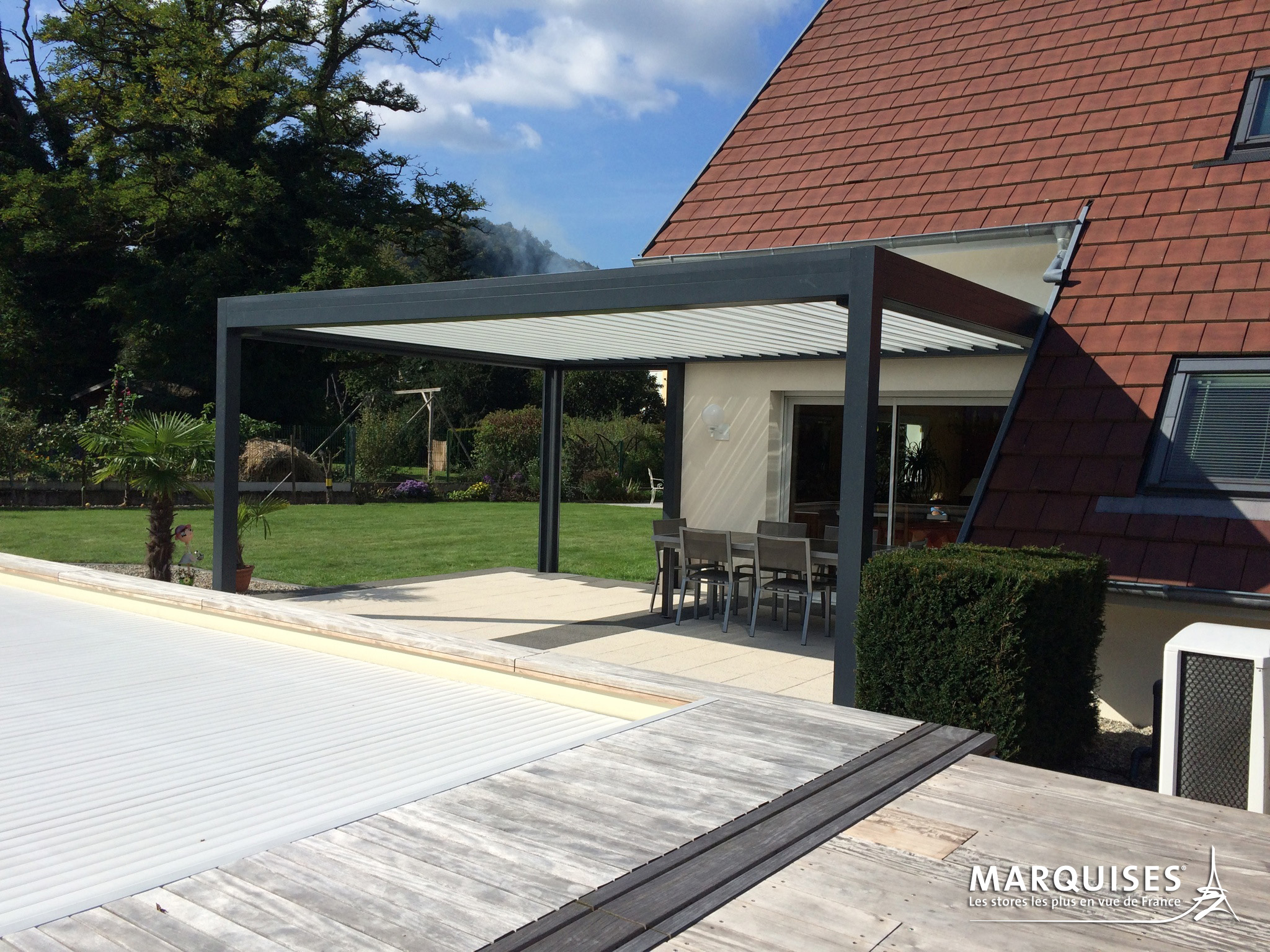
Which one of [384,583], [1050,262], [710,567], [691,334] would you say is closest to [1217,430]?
[1050,262]

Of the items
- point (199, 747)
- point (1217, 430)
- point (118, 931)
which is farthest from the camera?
point (1217, 430)

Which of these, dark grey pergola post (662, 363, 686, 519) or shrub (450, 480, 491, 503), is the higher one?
dark grey pergola post (662, 363, 686, 519)

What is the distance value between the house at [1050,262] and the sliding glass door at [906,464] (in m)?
0.02

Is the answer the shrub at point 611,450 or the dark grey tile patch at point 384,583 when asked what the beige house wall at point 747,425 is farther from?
the shrub at point 611,450

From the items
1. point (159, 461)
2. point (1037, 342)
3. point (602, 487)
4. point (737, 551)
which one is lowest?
point (737, 551)

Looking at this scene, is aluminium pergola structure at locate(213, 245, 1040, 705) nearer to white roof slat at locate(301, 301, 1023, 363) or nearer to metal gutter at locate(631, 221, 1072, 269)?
white roof slat at locate(301, 301, 1023, 363)

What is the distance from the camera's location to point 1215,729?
407 centimetres

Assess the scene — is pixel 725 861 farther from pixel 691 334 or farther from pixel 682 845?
pixel 691 334

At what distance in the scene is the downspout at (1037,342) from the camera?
744cm

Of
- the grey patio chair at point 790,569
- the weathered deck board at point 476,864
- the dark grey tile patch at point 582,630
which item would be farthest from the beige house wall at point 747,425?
the weathered deck board at point 476,864

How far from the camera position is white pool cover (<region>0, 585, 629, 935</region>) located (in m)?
3.01

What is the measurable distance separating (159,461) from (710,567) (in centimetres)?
535

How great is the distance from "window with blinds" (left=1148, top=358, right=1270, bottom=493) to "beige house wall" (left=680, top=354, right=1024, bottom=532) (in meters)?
2.45

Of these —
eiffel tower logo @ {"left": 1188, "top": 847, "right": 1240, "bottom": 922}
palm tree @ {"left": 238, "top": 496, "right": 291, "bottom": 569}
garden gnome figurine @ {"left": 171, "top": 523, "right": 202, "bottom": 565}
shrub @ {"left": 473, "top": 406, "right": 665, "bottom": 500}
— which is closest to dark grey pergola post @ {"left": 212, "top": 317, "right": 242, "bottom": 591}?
palm tree @ {"left": 238, "top": 496, "right": 291, "bottom": 569}
